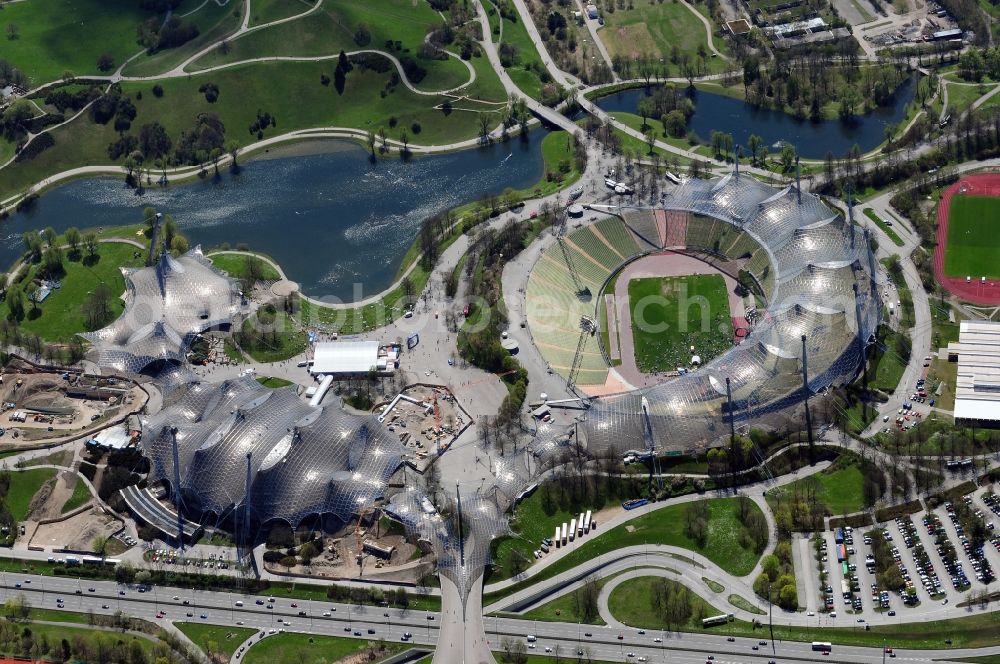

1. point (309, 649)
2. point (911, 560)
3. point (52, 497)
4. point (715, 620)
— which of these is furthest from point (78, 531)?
point (911, 560)

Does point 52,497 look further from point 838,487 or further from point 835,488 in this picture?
point 838,487

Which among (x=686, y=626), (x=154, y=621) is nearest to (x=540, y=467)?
(x=686, y=626)

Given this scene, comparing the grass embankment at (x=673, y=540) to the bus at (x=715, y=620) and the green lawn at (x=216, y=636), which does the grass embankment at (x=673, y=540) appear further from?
the green lawn at (x=216, y=636)

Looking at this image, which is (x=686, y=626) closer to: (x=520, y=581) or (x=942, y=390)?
(x=520, y=581)

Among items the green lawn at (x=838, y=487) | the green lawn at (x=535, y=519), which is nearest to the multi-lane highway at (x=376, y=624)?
the green lawn at (x=535, y=519)

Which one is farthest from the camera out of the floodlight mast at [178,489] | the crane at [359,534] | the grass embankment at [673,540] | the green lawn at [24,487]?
the green lawn at [24,487]

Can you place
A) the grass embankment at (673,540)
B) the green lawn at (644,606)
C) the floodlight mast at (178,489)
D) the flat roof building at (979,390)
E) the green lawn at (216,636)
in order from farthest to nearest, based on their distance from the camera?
the flat roof building at (979,390)
the floodlight mast at (178,489)
the grass embankment at (673,540)
the green lawn at (216,636)
the green lawn at (644,606)
